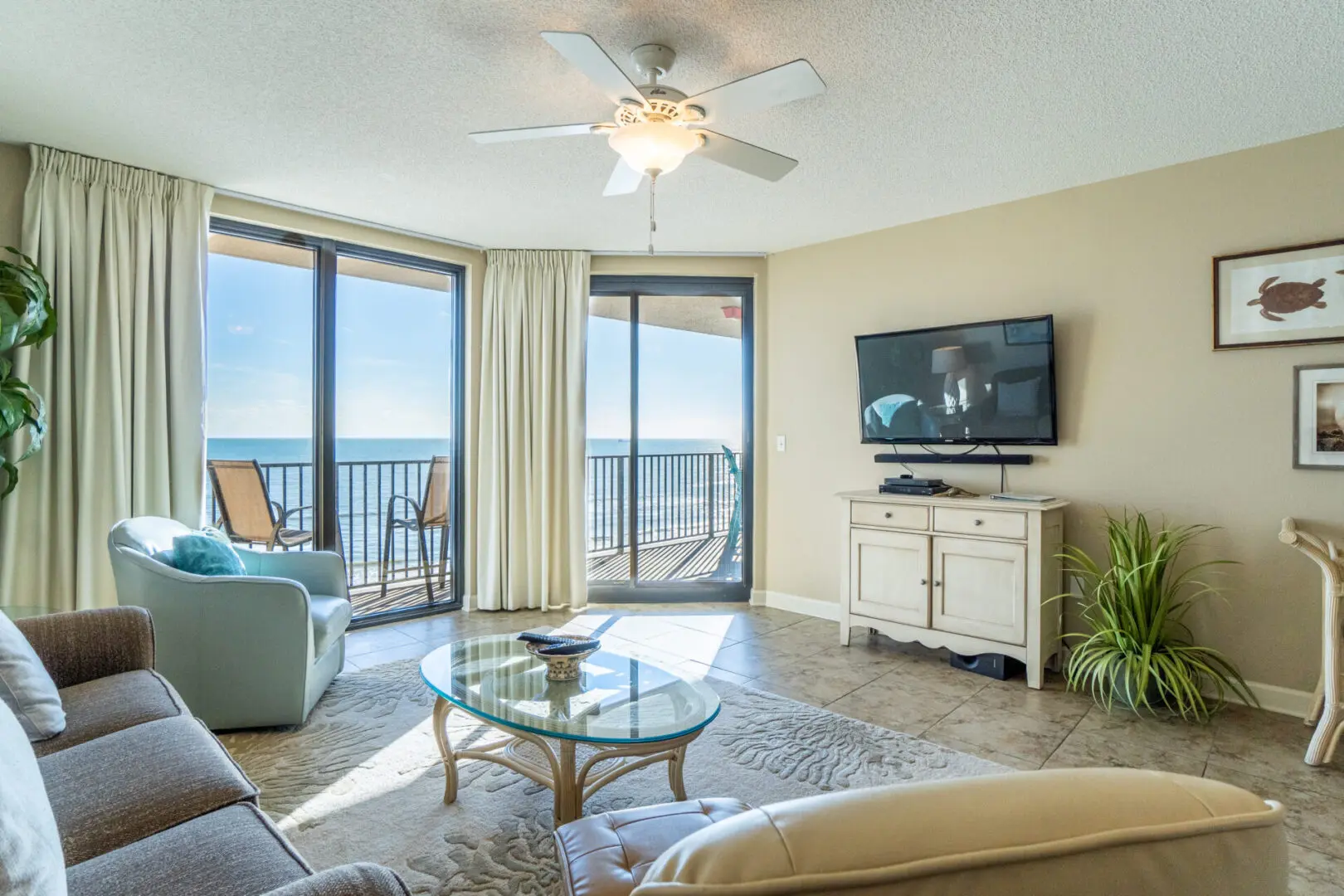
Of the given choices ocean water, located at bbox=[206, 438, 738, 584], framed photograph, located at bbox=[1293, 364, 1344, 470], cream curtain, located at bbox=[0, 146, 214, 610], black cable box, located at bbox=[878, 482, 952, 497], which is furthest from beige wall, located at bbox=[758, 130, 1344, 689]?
cream curtain, located at bbox=[0, 146, 214, 610]

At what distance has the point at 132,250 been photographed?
3.24 meters

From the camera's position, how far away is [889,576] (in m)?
3.67

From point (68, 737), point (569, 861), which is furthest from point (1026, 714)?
point (68, 737)

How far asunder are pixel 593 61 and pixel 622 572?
3731mm

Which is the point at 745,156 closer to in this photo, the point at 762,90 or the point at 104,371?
the point at 762,90

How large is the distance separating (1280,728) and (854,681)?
168cm

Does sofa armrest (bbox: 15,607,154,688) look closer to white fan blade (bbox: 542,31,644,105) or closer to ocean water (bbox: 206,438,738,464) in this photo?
ocean water (bbox: 206,438,738,464)

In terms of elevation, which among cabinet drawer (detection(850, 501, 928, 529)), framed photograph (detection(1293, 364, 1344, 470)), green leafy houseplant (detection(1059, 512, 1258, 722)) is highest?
framed photograph (detection(1293, 364, 1344, 470))

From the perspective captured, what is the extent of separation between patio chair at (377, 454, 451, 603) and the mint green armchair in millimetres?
2060

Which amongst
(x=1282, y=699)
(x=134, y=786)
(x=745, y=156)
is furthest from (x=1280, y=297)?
(x=134, y=786)

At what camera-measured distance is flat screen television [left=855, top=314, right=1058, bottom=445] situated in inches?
136

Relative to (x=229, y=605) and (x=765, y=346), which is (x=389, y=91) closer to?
(x=229, y=605)

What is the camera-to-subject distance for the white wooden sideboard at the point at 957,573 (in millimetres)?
3193

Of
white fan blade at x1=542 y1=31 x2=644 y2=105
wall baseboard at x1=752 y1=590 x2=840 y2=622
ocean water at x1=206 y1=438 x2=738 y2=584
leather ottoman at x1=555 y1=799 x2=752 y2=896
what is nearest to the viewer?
leather ottoman at x1=555 y1=799 x2=752 y2=896
